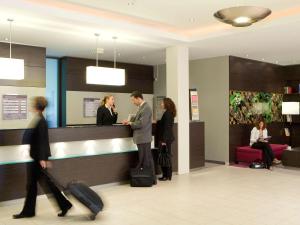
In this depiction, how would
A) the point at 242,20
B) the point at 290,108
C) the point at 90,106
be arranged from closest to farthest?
the point at 242,20, the point at 90,106, the point at 290,108

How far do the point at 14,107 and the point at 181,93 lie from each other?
12.1 ft

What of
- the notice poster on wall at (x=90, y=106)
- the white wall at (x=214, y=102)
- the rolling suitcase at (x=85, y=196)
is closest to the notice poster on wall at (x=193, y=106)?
the white wall at (x=214, y=102)

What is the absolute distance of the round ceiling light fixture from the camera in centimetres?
370

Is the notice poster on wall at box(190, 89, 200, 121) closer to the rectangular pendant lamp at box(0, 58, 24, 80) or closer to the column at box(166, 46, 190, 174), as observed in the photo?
the column at box(166, 46, 190, 174)

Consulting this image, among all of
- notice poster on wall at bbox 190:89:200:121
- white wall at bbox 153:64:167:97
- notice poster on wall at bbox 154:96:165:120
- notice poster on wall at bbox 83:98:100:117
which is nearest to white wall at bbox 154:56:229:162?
notice poster on wall at bbox 190:89:200:121

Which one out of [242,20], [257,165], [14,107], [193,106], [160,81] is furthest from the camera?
[160,81]

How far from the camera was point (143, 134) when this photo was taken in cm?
627

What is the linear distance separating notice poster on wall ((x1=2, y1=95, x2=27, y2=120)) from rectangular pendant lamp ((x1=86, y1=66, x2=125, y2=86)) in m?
1.88

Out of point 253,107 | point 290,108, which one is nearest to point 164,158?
point 253,107

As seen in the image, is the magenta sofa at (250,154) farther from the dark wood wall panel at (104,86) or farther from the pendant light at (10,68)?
the pendant light at (10,68)

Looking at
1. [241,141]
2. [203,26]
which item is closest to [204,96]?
[241,141]

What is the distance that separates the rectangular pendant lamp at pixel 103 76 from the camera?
663 centimetres

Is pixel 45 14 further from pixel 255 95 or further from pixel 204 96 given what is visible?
pixel 255 95

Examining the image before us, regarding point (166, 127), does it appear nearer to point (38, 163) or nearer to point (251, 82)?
point (38, 163)
